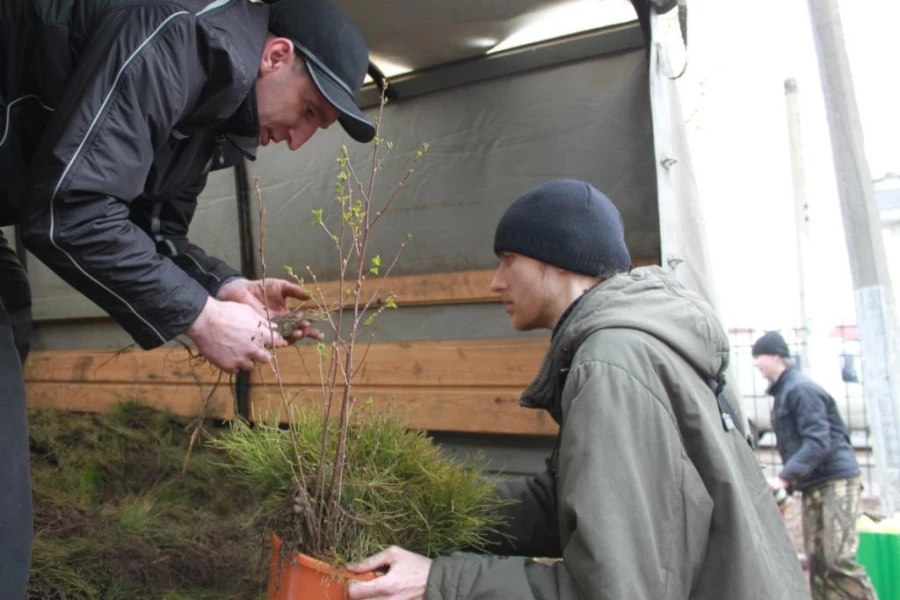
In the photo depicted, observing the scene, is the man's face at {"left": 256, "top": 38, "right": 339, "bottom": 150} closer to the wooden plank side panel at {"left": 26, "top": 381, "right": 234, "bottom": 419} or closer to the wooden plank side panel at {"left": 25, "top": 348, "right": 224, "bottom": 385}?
the wooden plank side panel at {"left": 26, "top": 381, "right": 234, "bottom": 419}

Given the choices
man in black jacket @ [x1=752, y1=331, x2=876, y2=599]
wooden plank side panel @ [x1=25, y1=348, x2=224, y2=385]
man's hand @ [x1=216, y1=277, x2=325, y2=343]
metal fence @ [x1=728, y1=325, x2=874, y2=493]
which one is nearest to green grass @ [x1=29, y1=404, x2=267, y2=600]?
wooden plank side panel @ [x1=25, y1=348, x2=224, y2=385]

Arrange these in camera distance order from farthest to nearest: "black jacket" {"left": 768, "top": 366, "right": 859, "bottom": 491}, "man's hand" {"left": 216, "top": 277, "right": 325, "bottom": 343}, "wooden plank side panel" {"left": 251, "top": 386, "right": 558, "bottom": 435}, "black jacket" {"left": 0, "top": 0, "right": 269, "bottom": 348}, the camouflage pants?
"black jacket" {"left": 768, "top": 366, "right": 859, "bottom": 491}, the camouflage pants, "wooden plank side panel" {"left": 251, "top": 386, "right": 558, "bottom": 435}, "man's hand" {"left": 216, "top": 277, "right": 325, "bottom": 343}, "black jacket" {"left": 0, "top": 0, "right": 269, "bottom": 348}

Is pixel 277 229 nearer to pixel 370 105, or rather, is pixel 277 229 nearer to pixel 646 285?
pixel 370 105

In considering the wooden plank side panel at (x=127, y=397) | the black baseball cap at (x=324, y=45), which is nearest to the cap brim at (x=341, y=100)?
the black baseball cap at (x=324, y=45)

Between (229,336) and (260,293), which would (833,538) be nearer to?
(260,293)

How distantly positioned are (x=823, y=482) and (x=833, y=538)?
0.33 m

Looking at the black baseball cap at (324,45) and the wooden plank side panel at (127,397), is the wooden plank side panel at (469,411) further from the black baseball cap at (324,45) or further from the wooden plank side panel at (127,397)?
the black baseball cap at (324,45)

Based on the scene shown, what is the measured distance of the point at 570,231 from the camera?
176 cm

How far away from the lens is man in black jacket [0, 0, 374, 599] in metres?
1.42

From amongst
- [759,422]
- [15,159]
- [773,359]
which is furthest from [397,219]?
[759,422]

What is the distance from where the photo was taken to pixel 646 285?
5.38 feet

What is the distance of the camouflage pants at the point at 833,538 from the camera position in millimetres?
4219

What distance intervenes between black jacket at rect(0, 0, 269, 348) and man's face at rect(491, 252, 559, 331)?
75 cm

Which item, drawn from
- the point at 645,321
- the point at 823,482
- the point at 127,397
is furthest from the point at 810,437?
the point at 127,397
